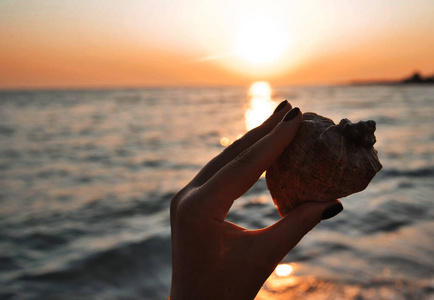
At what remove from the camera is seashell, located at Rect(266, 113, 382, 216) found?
1972 millimetres

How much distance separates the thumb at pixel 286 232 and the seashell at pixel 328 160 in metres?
0.25

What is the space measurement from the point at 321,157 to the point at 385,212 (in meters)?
5.31

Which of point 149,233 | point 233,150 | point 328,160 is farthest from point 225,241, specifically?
point 149,233

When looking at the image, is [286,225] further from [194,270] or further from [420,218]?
[420,218]

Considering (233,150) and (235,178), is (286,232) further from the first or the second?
(233,150)

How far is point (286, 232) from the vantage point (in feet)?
5.45

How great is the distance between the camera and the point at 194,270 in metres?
1.65

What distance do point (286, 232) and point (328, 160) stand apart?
543 millimetres

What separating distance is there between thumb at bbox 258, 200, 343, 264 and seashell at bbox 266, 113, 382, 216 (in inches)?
9.9

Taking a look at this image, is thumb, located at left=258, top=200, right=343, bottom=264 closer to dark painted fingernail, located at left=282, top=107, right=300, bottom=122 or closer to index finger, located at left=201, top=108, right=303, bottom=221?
index finger, located at left=201, top=108, right=303, bottom=221

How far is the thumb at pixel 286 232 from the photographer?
5.37 ft

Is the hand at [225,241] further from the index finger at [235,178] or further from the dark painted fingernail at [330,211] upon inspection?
the dark painted fingernail at [330,211]

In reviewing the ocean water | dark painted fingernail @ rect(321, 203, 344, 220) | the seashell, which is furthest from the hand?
the ocean water

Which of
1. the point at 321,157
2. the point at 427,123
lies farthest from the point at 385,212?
the point at 427,123
